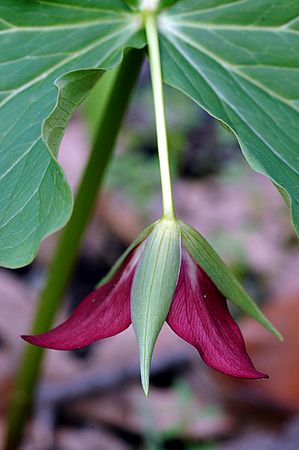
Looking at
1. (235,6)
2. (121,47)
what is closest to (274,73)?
(235,6)

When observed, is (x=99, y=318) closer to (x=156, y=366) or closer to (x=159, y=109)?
(x=159, y=109)

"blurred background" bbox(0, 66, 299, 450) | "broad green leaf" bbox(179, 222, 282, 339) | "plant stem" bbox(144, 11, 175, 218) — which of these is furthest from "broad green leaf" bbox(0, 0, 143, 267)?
"blurred background" bbox(0, 66, 299, 450)

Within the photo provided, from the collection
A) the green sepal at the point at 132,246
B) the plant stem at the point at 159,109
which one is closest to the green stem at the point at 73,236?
the plant stem at the point at 159,109

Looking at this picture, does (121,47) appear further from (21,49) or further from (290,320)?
(290,320)

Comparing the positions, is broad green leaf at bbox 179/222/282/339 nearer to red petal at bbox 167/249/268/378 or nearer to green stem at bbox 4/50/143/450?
red petal at bbox 167/249/268/378

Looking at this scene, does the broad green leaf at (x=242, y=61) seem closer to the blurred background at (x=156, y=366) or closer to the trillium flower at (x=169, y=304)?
the trillium flower at (x=169, y=304)
